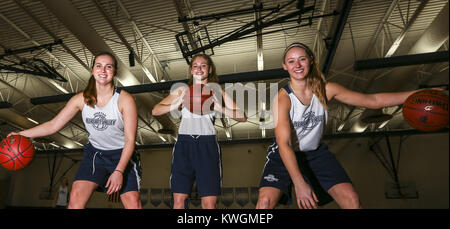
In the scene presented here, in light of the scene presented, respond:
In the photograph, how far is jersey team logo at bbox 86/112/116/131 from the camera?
2.60m

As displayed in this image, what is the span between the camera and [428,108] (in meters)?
2.51

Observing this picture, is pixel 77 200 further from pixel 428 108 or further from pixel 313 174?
pixel 428 108

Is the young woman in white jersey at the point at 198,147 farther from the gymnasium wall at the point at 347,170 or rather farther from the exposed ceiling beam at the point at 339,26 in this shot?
the gymnasium wall at the point at 347,170

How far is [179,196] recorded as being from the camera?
7.77ft

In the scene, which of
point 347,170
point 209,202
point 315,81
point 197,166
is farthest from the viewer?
point 347,170

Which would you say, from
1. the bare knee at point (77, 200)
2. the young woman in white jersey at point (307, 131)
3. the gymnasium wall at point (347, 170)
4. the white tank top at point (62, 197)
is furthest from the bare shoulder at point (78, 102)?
the gymnasium wall at point (347, 170)

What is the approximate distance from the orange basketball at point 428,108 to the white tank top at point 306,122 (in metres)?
0.76

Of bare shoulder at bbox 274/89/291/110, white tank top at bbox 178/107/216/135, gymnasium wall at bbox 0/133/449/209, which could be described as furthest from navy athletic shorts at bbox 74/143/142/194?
gymnasium wall at bbox 0/133/449/209

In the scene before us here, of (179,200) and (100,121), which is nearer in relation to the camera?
(179,200)

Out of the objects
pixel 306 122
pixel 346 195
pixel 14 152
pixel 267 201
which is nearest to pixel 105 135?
pixel 14 152

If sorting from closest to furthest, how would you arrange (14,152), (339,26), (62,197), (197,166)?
(197,166) < (14,152) < (339,26) < (62,197)

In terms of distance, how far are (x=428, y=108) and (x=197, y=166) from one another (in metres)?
2.05
